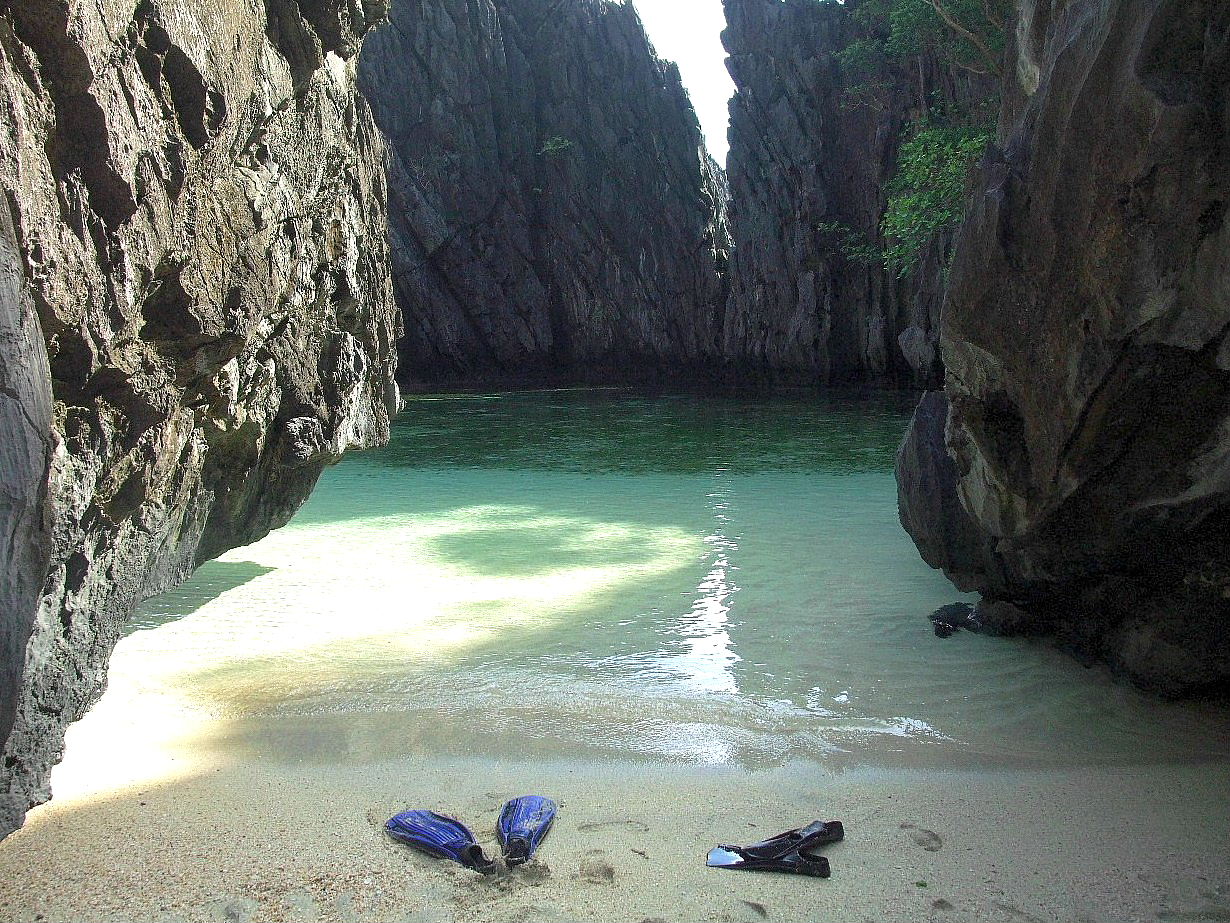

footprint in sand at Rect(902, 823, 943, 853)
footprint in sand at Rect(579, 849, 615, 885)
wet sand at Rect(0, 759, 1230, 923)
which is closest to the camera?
wet sand at Rect(0, 759, 1230, 923)

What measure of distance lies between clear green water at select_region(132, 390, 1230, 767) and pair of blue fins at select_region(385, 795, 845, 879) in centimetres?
78

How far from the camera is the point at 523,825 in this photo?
2982mm

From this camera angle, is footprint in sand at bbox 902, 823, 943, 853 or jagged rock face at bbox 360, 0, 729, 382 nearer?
footprint in sand at bbox 902, 823, 943, 853

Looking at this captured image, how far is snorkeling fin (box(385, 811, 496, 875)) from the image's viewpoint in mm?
2748

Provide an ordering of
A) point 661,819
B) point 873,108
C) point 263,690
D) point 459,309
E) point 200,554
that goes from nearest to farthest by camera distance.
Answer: point 661,819, point 263,690, point 200,554, point 873,108, point 459,309

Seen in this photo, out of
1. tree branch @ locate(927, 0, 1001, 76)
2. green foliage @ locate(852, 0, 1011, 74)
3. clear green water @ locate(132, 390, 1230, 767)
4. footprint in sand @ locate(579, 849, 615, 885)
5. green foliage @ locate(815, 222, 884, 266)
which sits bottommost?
clear green water @ locate(132, 390, 1230, 767)

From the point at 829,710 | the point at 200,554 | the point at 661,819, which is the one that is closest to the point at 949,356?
the point at 829,710

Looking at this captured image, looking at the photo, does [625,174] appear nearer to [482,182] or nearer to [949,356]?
[482,182]

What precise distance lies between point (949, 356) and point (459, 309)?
107 ft

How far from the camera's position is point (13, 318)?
2.17 meters

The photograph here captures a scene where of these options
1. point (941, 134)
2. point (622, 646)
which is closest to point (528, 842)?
point (622, 646)

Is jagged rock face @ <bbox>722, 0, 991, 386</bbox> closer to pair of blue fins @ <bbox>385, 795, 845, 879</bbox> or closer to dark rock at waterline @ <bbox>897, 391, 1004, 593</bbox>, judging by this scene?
dark rock at waterline @ <bbox>897, 391, 1004, 593</bbox>

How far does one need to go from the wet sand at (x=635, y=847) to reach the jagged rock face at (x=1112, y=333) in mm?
933

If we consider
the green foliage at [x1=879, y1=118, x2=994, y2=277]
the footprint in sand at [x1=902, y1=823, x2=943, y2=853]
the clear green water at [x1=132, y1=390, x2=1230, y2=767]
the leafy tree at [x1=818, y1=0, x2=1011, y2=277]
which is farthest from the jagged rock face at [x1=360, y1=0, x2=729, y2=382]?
the footprint in sand at [x1=902, y1=823, x2=943, y2=853]
